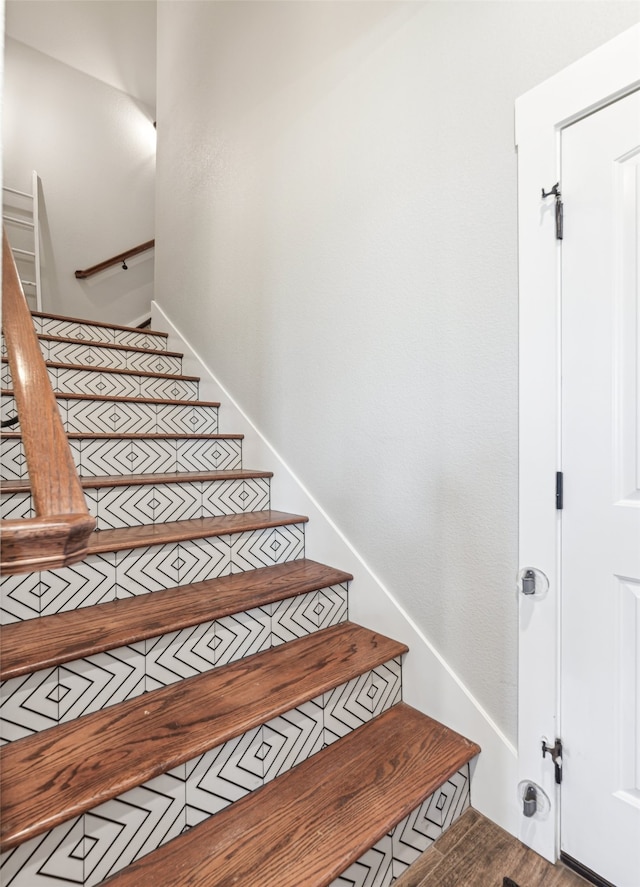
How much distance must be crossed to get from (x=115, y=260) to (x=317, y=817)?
14.0 ft

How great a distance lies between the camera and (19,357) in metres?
0.71

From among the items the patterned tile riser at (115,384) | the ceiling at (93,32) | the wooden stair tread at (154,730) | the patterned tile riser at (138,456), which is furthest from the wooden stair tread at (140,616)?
the ceiling at (93,32)

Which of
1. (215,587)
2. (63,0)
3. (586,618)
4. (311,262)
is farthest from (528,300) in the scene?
(63,0)

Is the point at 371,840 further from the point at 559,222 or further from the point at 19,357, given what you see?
the point at 559,222

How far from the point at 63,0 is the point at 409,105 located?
3.66 m

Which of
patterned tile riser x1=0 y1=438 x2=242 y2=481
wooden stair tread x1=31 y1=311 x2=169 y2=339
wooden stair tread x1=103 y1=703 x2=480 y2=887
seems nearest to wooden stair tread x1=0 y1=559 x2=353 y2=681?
wooden stair tread x1=103 y1=703 x2=480 y2=887

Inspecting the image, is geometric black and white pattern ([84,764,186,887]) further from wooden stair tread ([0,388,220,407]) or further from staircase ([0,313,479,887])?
wooden stair tread ([0,388,220,407])

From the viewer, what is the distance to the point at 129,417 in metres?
2.10

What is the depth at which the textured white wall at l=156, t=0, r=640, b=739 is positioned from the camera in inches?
48.8

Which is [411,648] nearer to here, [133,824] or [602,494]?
[602,494]

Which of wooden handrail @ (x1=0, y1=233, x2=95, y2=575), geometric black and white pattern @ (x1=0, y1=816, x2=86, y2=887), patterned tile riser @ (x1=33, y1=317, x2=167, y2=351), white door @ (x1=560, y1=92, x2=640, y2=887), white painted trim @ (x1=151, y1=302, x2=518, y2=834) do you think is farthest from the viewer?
patterned tile riser @ (x1=33, y1=317, x2=167, y2=351)

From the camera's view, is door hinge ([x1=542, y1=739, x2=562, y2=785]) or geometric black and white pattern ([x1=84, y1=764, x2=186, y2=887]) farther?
door hinge ([x1=542, y1=739, x2=562, y2=785])

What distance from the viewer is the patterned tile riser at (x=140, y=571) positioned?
1243mm

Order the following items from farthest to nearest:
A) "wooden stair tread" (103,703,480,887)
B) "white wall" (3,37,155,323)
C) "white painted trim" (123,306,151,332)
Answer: "white painted trim" (123,306,151,332) < "white wall" (3,37,155,323) < "wooden stair tread" (103,703,480,887)
